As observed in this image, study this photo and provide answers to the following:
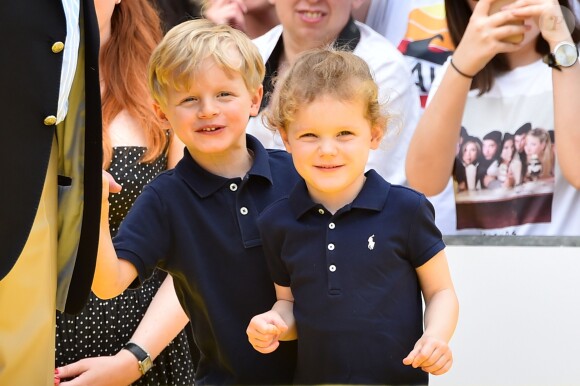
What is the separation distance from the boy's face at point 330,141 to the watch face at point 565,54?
1.09m

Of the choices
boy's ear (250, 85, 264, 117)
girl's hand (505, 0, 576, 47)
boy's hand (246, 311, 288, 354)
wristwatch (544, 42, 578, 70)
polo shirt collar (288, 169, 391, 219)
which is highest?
girl's hand (505, 0, 576, 47)

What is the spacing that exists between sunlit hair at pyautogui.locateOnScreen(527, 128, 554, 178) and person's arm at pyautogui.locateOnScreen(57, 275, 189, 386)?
46.5 inches

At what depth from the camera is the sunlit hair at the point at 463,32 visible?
3.04 m

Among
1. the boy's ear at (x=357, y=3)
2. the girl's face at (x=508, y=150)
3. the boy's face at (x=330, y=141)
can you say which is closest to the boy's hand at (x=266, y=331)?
the boy's face at (x=330, y=141)

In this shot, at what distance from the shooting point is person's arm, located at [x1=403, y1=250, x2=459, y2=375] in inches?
77.9

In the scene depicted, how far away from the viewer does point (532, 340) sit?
10.4 ft

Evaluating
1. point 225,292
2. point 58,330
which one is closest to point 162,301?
point 58,330

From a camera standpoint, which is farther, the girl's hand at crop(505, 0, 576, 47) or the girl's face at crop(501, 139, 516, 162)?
the girl's face at crop(501, 139, 516, 162)

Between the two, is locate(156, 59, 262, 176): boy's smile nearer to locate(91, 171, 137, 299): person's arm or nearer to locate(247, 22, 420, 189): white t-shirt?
locate(91, 171, 137, 299): person's arm

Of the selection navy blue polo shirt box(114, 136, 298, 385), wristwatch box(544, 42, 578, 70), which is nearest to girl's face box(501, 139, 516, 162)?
wristwatch box(544, 42, 578, 70)

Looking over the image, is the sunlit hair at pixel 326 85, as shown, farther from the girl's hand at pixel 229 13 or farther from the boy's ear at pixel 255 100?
the girl's hand at pixel 229 13

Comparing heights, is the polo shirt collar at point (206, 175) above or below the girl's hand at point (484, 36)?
below

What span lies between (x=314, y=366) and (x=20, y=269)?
685 millimetres

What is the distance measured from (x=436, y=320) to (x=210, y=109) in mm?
673
